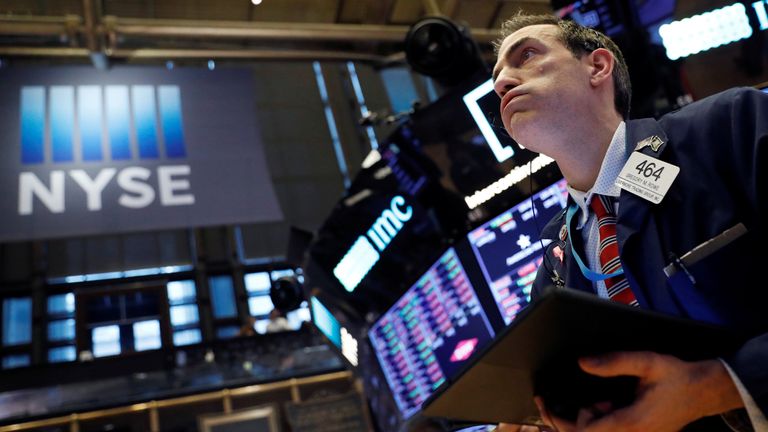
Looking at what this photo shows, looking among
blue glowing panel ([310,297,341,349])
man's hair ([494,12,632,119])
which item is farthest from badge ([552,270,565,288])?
blue glowing panel ([310,297,341,349])

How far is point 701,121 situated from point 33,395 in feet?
24.2

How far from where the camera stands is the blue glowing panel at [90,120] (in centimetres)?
559

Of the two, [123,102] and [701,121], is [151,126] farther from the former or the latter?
[701,121]

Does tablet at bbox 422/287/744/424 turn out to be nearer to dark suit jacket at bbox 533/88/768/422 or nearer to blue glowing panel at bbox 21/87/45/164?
dark suit jacket at bbox 533/88/768/422

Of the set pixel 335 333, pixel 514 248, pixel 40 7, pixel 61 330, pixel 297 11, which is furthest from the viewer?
pixel 61 330

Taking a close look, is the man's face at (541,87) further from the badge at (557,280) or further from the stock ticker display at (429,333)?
the stock ticker display at (429,333)

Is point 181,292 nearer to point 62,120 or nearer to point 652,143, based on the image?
point 62,120

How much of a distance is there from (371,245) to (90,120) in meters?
3.18

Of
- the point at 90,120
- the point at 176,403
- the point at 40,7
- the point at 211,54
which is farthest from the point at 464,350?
the point at 40,7

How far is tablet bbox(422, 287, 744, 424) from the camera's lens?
976mm

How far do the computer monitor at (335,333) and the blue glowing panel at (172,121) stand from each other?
1.87 meters

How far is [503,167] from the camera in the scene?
120 inches

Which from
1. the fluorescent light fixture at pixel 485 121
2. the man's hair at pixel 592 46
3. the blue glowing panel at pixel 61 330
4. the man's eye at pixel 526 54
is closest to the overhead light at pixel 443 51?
the fluorescent light fixture at pixel 485 121

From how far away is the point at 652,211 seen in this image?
132cm
